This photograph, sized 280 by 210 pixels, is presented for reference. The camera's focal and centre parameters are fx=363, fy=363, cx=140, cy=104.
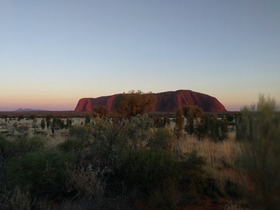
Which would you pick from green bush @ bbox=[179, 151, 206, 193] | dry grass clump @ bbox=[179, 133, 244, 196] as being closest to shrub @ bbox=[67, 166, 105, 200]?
green bush @ bbox=[179, 151, 206, 193]

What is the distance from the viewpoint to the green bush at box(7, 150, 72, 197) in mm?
9775

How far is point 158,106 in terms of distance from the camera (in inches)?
6594

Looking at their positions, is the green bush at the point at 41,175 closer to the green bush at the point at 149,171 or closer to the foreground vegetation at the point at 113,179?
the foreground vegetation at the point at 113,179

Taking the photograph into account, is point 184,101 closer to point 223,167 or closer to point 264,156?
point 223,167

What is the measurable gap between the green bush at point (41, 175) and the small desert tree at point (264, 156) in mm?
6141

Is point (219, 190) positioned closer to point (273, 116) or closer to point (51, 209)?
point (51, 209)

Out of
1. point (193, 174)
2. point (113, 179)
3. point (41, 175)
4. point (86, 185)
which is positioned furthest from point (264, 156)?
point (41, 175)

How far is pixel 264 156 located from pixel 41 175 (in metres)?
7.11

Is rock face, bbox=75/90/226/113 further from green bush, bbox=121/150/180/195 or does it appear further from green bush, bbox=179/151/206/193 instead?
green bush, bbox=121/150/180/195

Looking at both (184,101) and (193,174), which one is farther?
(184,101)

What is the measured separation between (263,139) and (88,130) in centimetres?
908

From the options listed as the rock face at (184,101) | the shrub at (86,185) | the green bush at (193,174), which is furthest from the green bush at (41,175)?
the rock face at (184,101)

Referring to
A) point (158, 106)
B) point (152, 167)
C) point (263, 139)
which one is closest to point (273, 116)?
point (263, 139)

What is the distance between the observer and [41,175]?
995 centimetres
